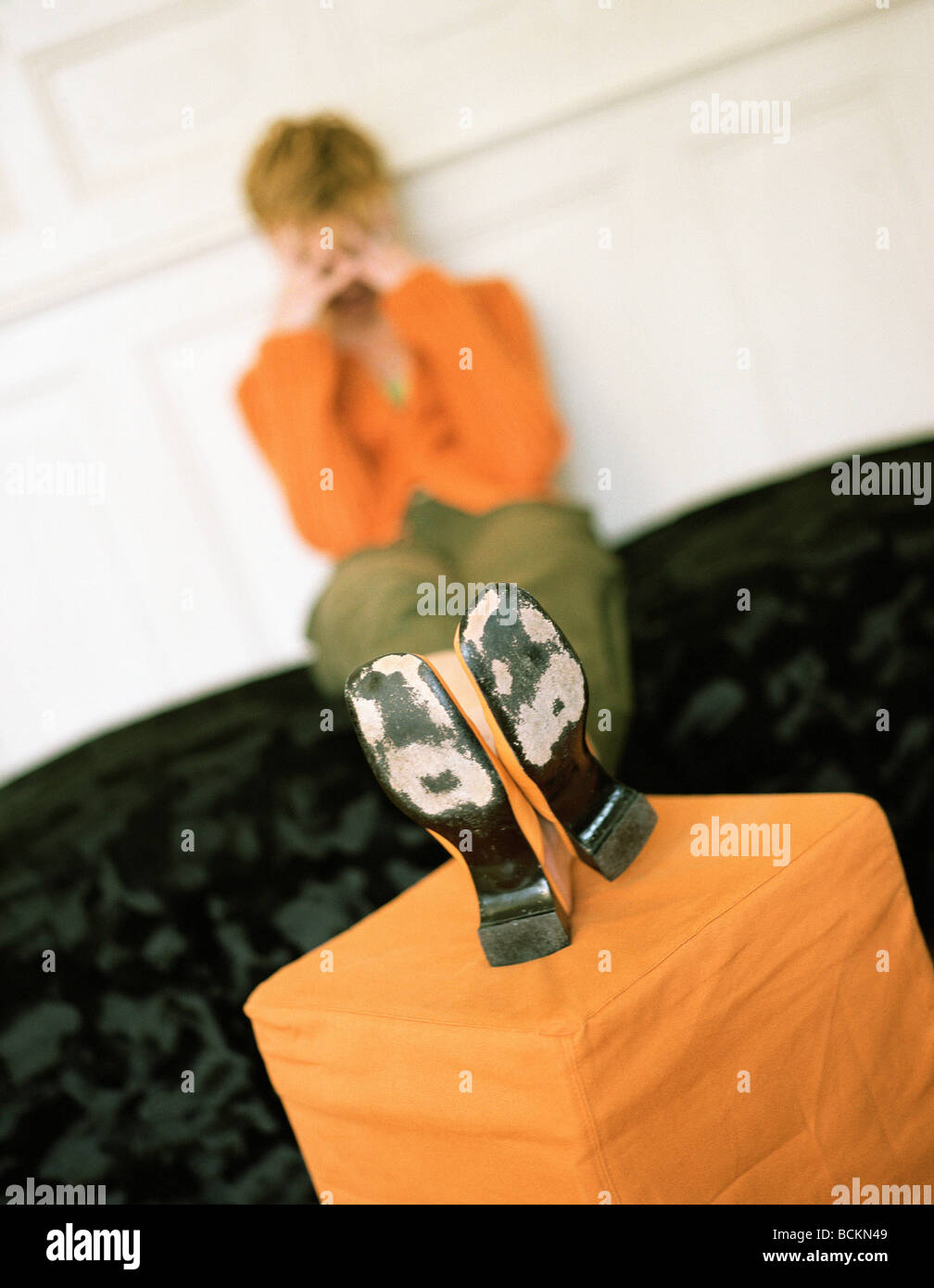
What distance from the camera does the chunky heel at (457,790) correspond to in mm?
616

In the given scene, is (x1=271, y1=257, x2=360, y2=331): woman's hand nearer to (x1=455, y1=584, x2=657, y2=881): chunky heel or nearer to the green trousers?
the green trousers

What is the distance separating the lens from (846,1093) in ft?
2.11

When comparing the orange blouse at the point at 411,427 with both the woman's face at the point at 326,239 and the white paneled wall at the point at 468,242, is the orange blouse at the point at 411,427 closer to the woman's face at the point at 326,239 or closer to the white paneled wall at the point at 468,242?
the woman's face at the point at 326,239

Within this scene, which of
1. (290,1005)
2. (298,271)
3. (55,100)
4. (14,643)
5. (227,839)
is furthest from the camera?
(14,643)

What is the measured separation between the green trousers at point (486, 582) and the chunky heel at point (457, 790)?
20 centimetres

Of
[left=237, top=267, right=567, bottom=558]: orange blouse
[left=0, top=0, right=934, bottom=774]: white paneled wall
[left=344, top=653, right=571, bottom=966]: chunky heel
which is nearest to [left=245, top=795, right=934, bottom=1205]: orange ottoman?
[left=344, top=653, right=571, bottom=966]: chunky heel

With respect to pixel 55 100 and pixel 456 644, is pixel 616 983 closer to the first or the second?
pixel 456 644

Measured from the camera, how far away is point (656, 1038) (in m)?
0.57

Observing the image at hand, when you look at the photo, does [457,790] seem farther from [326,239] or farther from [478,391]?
[326,239]

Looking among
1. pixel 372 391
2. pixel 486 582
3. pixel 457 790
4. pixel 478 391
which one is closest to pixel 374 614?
pixel 486 582

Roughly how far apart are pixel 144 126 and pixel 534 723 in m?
1.55

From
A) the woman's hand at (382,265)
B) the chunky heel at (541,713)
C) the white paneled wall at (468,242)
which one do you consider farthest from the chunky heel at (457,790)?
the white paneled wall at (468,242)

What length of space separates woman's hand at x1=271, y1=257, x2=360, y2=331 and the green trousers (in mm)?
396
